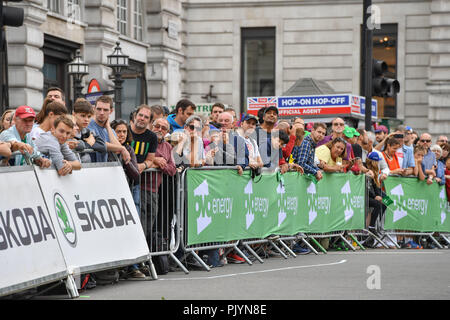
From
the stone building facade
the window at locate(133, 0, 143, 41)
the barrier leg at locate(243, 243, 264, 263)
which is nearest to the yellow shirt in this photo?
the barrier leg at locate(243, 243, 264, 263)

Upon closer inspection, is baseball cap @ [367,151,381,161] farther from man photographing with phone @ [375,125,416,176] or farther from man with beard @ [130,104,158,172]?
man with beard @ [130,104,158,172]

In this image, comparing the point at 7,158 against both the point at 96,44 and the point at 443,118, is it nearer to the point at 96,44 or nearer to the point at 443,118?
the point at 96,44

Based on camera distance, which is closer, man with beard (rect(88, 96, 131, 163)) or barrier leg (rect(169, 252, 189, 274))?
man with beard (rect(88, 96, 131, 163))

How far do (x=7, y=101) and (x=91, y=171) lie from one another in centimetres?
1096

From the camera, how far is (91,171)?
1008 cm

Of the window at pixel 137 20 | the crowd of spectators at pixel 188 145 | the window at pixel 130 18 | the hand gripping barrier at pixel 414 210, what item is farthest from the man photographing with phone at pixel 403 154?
the window at pixel 137 20

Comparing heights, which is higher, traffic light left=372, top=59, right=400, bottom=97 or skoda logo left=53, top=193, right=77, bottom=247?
traffic light left=372, top=59, right=400, bottom=97

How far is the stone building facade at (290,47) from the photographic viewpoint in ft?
105

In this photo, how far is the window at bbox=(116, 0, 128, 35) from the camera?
29547 millimetres

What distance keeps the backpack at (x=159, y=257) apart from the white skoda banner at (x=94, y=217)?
Answer: 604 millimetres

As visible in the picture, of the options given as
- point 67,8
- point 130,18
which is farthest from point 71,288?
point 130,18

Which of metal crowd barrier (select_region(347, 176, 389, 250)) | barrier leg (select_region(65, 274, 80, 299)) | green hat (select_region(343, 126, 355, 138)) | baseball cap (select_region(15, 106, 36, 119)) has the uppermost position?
baseball cap (select_region(15, 106, 36, 119))

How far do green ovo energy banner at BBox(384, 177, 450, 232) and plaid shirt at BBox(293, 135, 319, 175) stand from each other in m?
2.46

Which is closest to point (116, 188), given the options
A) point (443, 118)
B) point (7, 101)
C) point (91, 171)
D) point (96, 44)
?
point (91, 171)
